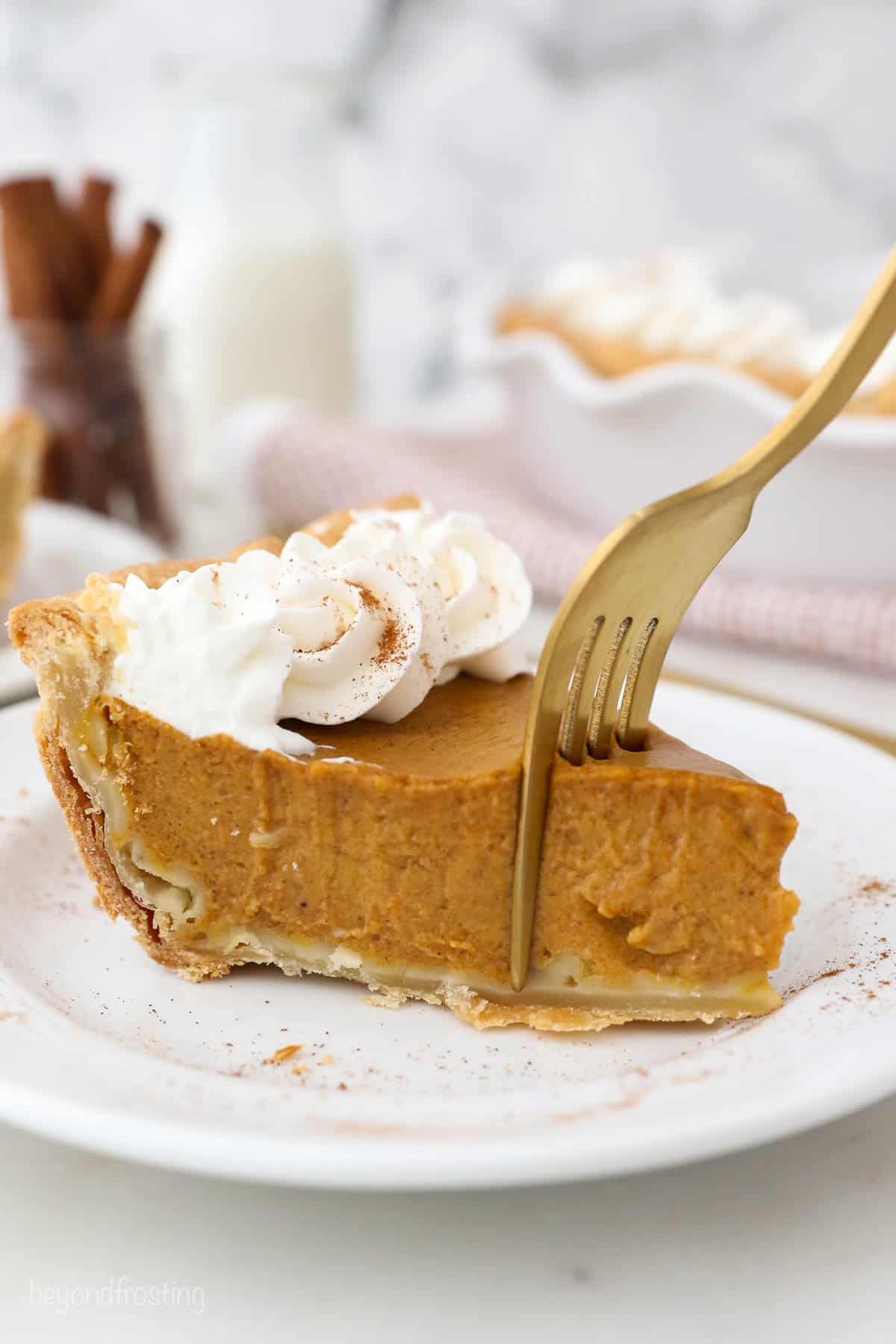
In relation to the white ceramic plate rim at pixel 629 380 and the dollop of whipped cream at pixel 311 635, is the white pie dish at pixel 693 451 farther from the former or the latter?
the dollop of whipped cream at pixel 311 635

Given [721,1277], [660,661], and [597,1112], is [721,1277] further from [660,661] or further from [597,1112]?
[660,661]

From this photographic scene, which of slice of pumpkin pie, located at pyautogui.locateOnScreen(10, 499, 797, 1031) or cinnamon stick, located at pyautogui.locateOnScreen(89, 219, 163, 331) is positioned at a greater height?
cinnamon stick, located at pyautogui.locateOnScreen(89, 219, 163, 331)

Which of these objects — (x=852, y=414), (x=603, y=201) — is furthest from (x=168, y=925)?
(x=603, y=201)

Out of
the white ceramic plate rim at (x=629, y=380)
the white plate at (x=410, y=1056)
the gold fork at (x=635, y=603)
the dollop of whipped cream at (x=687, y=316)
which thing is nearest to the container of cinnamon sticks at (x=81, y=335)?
the white ceramic plate rim at (x=629, y=380)

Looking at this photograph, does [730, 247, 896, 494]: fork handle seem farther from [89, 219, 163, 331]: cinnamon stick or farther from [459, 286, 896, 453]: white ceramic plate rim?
[89, 219, 163, 331]: cinnamon stick

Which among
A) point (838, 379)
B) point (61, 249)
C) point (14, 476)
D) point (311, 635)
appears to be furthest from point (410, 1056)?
point (61, 249)

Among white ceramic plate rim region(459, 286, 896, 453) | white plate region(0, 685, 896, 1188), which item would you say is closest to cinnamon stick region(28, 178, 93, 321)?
white ceramic plate rim region(459, 286, 896, 453)

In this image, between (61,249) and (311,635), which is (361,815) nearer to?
(311,635)
